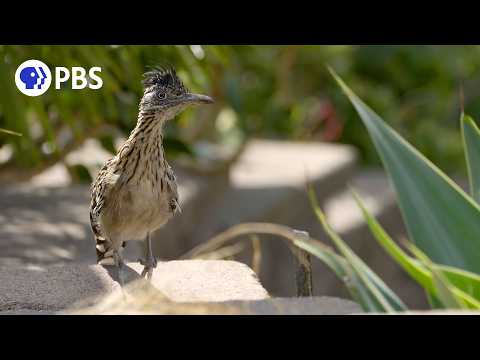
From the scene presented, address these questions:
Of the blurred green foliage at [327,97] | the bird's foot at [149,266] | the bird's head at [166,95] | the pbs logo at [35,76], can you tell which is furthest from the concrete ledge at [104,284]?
the blurred green foliage at [327,97]

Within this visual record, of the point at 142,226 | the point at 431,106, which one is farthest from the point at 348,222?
the point at 142,226

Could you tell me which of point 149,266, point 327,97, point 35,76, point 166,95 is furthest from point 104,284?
point 327,97

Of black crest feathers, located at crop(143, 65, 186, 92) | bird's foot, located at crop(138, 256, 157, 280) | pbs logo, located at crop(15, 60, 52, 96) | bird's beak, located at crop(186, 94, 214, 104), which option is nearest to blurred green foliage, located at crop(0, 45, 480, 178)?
pbs logo, located at crop(15, 60, 52, 96)

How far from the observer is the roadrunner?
315cm

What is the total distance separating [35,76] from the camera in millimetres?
3549

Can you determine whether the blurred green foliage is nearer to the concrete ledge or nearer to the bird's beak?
the concrete ledge

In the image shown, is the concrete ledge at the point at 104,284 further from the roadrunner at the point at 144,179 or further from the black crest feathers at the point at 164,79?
the black crest feathers at the point at 164,79

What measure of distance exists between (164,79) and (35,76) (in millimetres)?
594

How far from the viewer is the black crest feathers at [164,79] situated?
3129mm

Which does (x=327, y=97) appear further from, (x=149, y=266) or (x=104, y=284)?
(x=104, y=284)

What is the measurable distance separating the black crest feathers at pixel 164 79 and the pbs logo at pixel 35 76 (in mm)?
440

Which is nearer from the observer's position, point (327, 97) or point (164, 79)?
point (164, 79)

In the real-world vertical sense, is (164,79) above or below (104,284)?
Answer: above
